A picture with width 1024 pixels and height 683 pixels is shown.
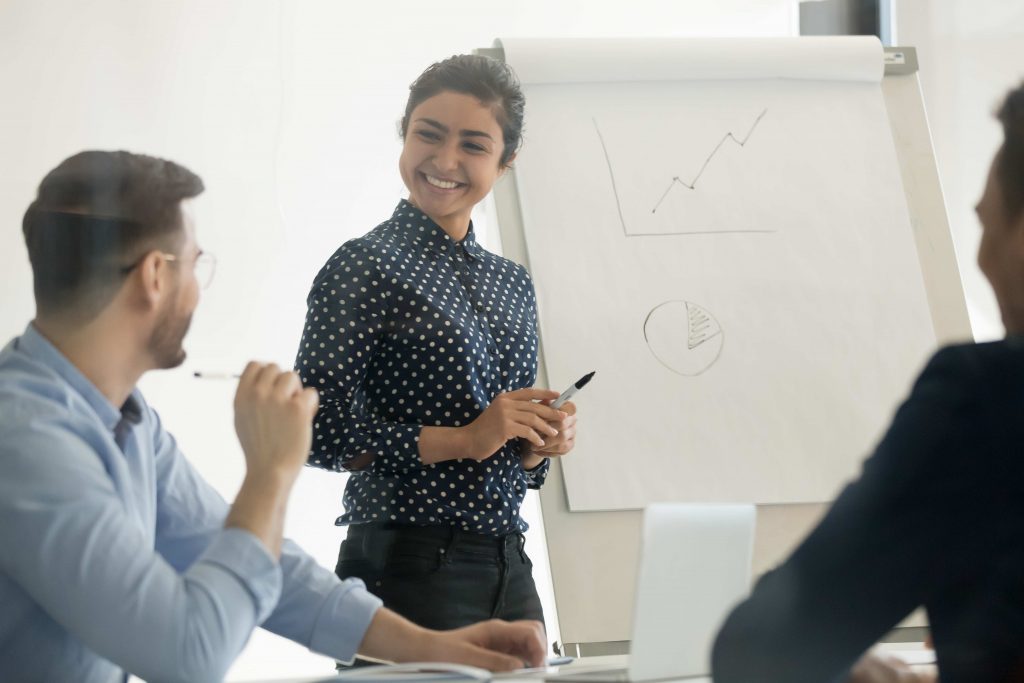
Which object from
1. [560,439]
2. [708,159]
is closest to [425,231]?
[560,439]

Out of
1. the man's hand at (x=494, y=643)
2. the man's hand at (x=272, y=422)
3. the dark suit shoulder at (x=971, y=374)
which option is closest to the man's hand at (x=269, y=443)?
the man's hand at (x=272, y=422)

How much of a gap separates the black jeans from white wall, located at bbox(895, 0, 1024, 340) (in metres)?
0.80

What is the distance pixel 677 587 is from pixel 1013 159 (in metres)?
0.41

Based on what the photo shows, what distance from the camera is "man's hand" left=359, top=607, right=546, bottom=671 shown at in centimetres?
108

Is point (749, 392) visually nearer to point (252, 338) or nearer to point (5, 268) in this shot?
point (252, 338)

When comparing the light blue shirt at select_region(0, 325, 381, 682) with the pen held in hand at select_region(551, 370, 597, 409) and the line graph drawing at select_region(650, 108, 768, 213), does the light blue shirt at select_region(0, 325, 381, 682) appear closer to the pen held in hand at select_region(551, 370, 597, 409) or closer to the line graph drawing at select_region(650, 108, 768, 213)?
the pen held in hand at select_region(551, 370, 597, 409)

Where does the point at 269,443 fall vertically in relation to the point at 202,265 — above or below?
below

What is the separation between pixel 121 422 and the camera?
39.0 inches

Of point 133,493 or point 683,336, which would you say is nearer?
point 133,493

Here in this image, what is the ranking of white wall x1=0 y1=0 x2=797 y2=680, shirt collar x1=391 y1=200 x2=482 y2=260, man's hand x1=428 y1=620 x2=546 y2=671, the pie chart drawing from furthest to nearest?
white wall x1=0 y1=0 x2=797 y2=680
the pie chart drawing
shirt collar x1=391 y1=200 x2=482 y2=260
man's hand x1=428 y1=620 x2=546 y2=671

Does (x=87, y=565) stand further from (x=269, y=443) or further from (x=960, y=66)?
(x=960, y=66)

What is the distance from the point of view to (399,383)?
4.75 ft

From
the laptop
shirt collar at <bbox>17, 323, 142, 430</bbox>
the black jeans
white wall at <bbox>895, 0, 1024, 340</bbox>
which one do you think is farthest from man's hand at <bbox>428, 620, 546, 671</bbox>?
white wall at <bbox>895, 0, 1024, 340</bbox>

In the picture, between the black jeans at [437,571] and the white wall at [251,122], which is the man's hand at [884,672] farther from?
the white wall at [251,122]
